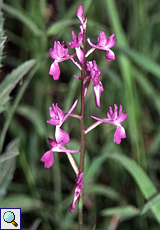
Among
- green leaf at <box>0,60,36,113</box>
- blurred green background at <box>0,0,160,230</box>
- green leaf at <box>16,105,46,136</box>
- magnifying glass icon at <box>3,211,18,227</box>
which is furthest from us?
green leaf at <box>16,105,46,136</box>

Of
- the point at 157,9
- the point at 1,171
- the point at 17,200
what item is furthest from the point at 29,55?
the point at 1,171

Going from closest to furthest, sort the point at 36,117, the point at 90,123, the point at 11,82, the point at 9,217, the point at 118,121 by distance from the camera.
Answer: the point at 118,121, the point at 11,82, the point at 9,217, the point at 36,117, the point at 90,123

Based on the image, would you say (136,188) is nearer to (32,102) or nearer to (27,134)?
(27,134)

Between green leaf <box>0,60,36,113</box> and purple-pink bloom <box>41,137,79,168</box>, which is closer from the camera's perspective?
purple-pink bloom <box>41,137,79,168</box>

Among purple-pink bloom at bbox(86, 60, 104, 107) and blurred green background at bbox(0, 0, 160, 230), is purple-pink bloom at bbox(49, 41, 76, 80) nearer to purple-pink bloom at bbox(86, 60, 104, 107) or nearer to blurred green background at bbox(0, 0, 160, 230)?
purple-pink bloom at bbox(86, 60, 104, 107)

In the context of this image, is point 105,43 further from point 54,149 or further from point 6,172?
point 6,172

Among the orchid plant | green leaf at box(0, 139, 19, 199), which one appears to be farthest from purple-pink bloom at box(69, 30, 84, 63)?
green leaf at box(0, 139, 19, 199)

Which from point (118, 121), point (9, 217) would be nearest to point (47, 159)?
point (118, 121)

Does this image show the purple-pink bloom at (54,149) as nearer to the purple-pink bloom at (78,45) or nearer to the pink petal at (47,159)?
the pink petal at (47,159)
